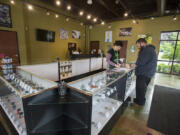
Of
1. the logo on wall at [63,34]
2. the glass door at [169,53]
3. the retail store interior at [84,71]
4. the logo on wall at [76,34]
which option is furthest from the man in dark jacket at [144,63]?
the logo on wall at [76,34]

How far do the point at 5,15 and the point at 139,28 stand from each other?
25.5 ft

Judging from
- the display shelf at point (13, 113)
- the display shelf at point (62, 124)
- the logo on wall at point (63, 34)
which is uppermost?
the logo on wall at point (63, 34)

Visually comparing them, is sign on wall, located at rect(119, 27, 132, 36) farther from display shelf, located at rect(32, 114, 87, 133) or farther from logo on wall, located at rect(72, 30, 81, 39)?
display shelf, located at rect(32, 114, 87, 133)

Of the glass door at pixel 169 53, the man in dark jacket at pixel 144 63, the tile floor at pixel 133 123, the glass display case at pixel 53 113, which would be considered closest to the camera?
the glass display case at pixel 53 113

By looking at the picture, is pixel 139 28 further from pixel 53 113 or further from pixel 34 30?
pixel 53 113

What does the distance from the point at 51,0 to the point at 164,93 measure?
6.81m

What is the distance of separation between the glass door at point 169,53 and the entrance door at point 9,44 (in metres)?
8.48

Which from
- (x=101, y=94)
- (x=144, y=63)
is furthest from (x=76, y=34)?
(x=101, y=94)

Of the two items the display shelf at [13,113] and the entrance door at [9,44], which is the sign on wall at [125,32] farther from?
the display shelf at [13,113]

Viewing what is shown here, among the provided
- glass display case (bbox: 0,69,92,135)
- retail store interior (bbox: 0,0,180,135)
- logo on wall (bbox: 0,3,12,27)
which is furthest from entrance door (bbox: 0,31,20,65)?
glass display case (bbox: 0,69,92,135)

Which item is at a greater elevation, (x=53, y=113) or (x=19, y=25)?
(x=19, y=25)

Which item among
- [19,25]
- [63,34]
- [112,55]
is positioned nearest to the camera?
[112,55]

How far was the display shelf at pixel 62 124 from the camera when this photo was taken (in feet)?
3.45

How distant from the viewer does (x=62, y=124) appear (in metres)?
1.14
